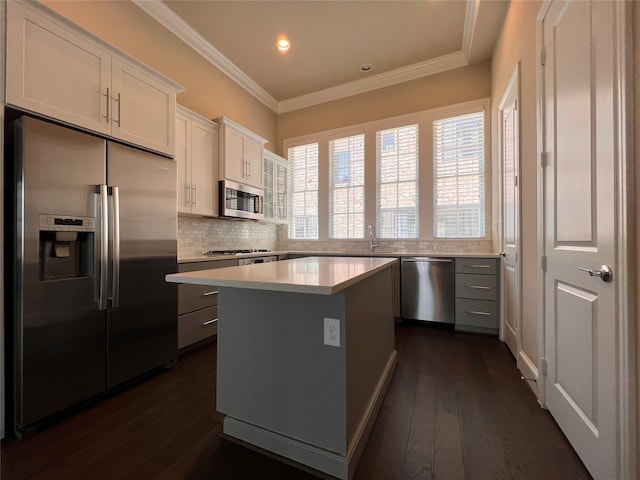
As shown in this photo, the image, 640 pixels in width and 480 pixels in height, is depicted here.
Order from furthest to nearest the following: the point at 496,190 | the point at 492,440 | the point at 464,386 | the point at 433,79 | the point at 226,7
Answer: the point at 433,79 < the point at 496,190 < the point at 226,7 < the point at 464,386 < the point at 492,440

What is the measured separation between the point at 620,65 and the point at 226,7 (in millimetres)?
3268

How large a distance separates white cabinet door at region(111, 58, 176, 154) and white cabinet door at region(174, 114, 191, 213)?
440 millimetres

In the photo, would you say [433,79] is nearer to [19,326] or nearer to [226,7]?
[226,7]

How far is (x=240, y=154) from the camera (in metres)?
3.60

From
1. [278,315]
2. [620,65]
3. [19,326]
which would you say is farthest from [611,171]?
[19,326]

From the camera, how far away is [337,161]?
15.0ft

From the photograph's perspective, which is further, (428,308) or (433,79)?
(433,79)

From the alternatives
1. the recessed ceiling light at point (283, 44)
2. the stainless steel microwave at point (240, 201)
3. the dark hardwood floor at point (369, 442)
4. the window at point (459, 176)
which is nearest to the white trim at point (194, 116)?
the stainless steel microwave at point (240, 201)

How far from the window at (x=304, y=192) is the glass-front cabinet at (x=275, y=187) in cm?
16

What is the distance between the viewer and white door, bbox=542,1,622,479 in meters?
1.11

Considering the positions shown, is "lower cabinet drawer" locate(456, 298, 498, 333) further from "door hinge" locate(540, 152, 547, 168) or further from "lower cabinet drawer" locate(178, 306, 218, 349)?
"lower cabinet drawer" locate(178, 306, 218, 349)

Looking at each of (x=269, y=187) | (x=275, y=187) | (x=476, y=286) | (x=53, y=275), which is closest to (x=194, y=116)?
(x=269, y=187)

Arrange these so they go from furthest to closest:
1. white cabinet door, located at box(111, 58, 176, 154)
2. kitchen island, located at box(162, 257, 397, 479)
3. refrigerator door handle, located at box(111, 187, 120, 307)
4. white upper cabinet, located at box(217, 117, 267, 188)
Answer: white upper cabinet, located at box(217, 117, 267, 188) → white cabinet door, located at box(111, 58, 176, 154) → refrigerator door handle, located at box(111, 187, 120, 307) → kitchen island, located at box(162, 257, 397, 479)

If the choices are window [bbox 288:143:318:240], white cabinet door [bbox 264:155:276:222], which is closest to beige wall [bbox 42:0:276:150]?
white cabinet door [bbox 264:155:276:222]
